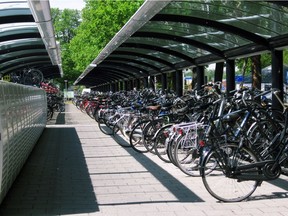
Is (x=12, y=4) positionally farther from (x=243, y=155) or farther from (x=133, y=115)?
(x=243, y=155)

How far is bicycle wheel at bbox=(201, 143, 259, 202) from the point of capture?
215 inches

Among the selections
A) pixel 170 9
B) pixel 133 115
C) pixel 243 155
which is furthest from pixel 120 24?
pixel 243 155

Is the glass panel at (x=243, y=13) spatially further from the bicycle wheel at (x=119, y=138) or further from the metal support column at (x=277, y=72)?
the bicycle wheel at (x=119, y=138)

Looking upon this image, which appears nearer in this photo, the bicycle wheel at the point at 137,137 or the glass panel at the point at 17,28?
the bicycle wheel at the point at 137,137

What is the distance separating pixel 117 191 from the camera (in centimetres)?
607

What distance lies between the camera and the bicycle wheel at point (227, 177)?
5.46 meters

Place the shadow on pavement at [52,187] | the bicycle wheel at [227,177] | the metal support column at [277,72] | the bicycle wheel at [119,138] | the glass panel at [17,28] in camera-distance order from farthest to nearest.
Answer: the glass panel at [17,28], the bicycle wheel at [119,138], the metal support column at [277,72], the bicycle wheel at [227,177], the shadow on pavement at [52,187]

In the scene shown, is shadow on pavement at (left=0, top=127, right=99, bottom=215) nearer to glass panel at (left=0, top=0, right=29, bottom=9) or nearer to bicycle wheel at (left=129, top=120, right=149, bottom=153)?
bicycle wheel at (left=129, top=120, right=149, bottom=153)

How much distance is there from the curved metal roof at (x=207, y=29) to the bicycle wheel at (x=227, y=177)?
211 centimetres

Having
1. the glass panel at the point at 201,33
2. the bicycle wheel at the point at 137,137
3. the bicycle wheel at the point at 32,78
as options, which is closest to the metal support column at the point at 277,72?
the glass panel at the point at 201,33

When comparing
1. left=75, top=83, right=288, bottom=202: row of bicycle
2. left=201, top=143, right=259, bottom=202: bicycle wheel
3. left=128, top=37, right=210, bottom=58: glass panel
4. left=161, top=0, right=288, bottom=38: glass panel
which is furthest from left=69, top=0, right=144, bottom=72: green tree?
left=201, top=143, right=259, bottom=202: bicycle wheel

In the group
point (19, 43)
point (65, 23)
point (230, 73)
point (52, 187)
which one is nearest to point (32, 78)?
point (19, 43)

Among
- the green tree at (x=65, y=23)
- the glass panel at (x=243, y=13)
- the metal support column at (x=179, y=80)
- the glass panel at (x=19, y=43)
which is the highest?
the green tree at (x=65, y=23)

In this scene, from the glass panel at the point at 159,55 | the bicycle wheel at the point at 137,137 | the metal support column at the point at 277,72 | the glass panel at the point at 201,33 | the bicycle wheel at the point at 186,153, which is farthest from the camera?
the glass panel at the point at 159,55
